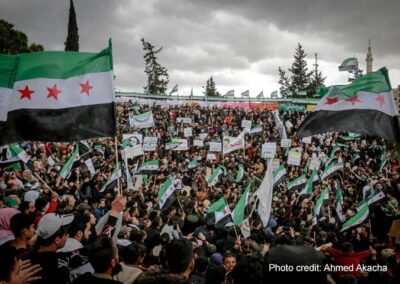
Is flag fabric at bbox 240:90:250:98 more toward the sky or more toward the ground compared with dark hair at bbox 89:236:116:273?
more toward the sky

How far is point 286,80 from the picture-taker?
262 ft

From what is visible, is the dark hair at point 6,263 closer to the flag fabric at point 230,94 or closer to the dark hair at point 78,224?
the dark hair at point 78,224

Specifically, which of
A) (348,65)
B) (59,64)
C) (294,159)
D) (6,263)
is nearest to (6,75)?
(59,64)

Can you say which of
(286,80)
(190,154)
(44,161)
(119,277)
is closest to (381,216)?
(119,277)

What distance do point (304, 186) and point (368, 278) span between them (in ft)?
25.5

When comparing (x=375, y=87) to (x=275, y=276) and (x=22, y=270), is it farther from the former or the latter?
(x=22, y=270)

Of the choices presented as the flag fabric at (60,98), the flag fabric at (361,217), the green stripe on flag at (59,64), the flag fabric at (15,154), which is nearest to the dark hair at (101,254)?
the flag fabric at (60,98)

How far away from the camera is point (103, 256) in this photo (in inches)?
118

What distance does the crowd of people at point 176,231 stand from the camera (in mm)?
2982

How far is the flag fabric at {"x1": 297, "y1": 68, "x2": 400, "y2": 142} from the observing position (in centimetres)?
579

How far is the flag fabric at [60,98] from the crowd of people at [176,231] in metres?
0.95

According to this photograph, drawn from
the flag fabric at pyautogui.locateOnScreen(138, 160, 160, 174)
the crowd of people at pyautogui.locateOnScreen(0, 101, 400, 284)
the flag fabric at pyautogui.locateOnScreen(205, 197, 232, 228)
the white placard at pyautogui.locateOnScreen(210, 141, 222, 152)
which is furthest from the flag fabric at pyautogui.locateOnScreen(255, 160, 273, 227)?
the white placard at pyautogui.locateOnScreen(210, 141, 222, 152)

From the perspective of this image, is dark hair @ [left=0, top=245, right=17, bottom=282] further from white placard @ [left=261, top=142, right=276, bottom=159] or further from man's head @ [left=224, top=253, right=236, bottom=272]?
white placard @ [left=261, top=142, right=276, bottom=159]

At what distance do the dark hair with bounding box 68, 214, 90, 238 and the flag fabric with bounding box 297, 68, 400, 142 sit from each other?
377 centimetres
